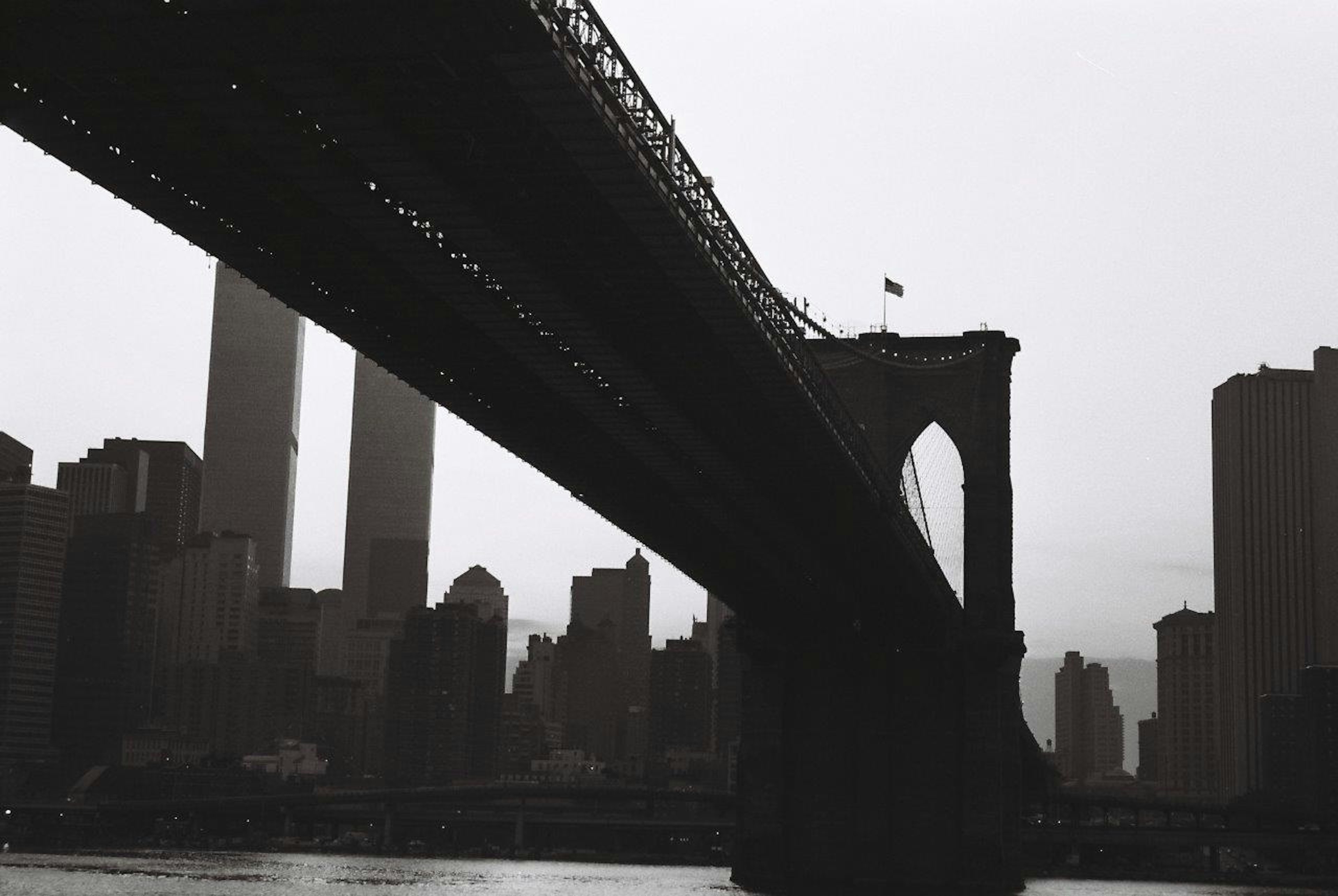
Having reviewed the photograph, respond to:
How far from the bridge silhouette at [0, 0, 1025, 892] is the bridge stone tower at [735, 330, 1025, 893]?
0.10 m

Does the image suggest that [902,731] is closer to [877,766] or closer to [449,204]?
[877,766]

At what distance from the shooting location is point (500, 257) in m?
30.8

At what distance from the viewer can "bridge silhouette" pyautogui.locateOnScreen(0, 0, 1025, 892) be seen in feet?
75.9

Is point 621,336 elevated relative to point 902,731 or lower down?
elevated

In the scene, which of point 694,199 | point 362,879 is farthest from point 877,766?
point 694,199

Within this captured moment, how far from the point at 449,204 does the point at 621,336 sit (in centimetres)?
865

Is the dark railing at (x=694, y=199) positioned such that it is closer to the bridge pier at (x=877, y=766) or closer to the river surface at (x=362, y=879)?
the bridge pier at (x=877, y=766)

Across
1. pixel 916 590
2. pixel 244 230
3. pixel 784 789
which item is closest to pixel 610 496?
pixel 916 590

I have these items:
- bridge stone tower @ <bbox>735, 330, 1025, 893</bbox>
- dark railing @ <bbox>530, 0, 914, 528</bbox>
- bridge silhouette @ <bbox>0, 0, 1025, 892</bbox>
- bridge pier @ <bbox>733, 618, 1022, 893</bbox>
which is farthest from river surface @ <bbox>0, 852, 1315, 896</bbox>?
dark railing @ <bbox>530, 0, 914, 528</bbox>

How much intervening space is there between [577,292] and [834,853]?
1461 inches

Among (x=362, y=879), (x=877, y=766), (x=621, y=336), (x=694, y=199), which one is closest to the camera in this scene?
(x=694, y=199)

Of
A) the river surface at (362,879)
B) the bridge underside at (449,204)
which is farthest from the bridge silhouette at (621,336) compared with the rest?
the river surface at (362,879)

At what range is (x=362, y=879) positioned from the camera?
8588cm

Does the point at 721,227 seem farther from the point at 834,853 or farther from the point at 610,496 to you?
the point at 834,853
